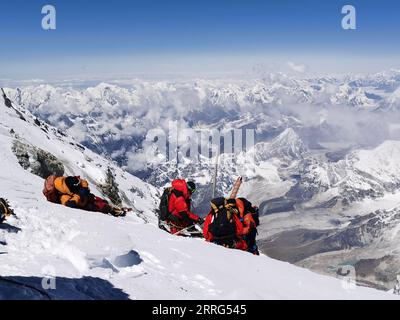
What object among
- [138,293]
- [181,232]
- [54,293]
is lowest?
[181,232]

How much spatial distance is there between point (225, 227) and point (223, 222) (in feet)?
0.72

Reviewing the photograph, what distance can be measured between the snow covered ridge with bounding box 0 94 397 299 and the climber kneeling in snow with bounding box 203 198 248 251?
1.02 meters

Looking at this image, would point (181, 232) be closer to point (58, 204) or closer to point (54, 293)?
point (58, 204)

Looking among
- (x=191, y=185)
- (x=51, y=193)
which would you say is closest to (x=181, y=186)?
(x=191, y=185)

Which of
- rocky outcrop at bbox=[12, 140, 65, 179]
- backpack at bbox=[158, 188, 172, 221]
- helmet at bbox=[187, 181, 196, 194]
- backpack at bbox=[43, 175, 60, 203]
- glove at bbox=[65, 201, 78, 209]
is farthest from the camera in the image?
rocky outcrop at bbox=[12, 140, 65, 179]

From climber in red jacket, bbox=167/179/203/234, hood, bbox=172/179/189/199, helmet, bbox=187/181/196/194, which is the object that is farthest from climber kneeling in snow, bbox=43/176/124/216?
helmet, bbox=187/181/196/194

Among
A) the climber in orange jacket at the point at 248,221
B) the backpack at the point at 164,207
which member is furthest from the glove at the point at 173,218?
the climber in orange jacket at the point at 248,221

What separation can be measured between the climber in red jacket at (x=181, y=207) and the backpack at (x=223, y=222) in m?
1.80

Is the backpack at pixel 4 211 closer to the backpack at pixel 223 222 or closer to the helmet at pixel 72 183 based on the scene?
the helmet at pixel 72 183

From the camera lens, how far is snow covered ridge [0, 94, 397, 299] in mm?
9523

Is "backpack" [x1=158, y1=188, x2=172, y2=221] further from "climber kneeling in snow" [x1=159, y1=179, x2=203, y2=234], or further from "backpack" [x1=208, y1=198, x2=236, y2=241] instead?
"backpack" [x1=208, y1=198, x2=236, y2=241]
